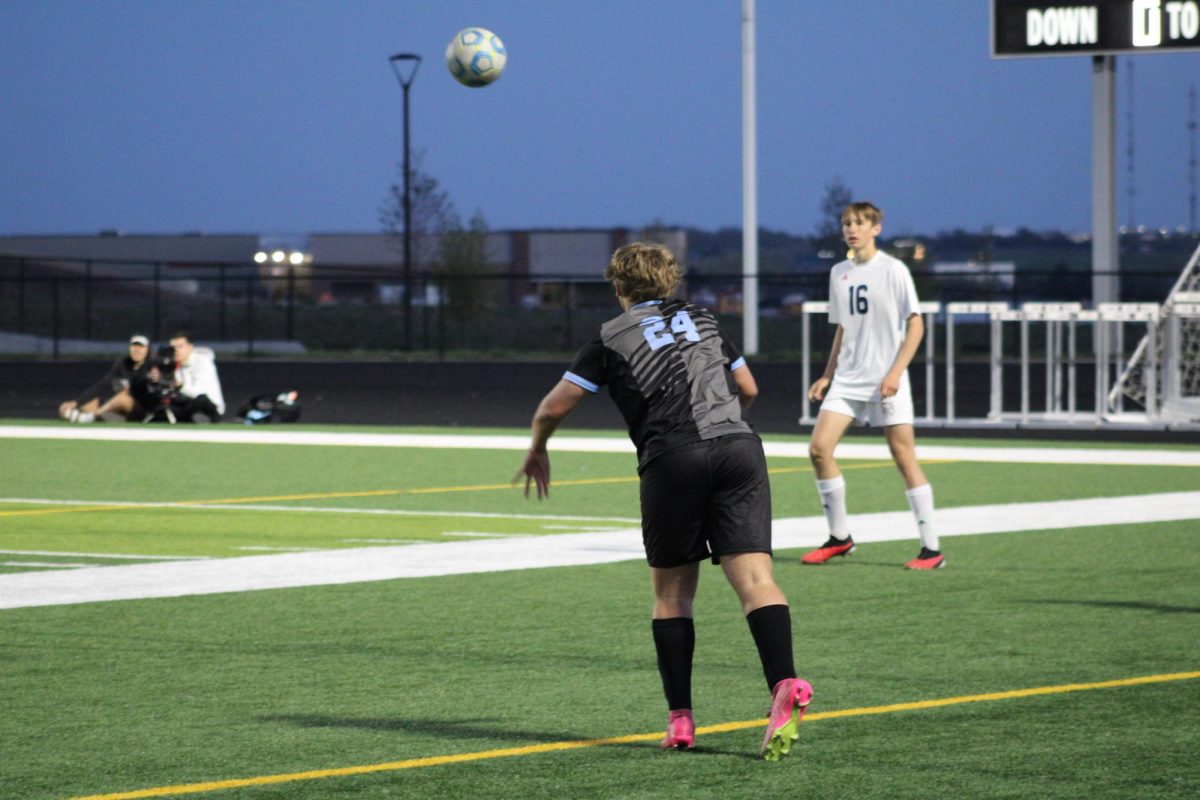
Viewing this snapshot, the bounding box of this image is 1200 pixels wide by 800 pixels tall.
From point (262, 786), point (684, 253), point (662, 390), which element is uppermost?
point (684, 253)

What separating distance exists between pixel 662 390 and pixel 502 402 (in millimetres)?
23191

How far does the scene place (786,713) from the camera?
18.4 feet

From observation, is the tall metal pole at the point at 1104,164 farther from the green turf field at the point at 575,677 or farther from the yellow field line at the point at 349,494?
the green turf field at the point at 575,677

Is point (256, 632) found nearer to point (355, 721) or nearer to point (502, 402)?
point (355, 721)

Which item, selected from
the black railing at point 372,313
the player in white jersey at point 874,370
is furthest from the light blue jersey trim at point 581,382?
the black railing at point 372,313

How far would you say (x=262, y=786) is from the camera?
558 cm

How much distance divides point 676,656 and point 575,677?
141 cm

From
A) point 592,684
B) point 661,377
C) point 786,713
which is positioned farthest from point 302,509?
point 786,713

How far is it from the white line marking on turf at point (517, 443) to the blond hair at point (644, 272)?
39.7ft

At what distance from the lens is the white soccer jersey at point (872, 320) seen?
33.5ft

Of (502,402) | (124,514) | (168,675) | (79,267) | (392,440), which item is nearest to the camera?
(168,675)

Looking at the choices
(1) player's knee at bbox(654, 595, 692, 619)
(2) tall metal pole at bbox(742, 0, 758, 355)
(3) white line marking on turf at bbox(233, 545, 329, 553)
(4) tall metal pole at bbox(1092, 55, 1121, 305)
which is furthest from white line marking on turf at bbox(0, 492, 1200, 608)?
(2) tall metal pole at bbox(742, 0, 758, 355)

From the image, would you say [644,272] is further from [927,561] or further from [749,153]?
[749,153]

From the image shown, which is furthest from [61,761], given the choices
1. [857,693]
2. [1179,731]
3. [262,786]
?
[1179,731]
